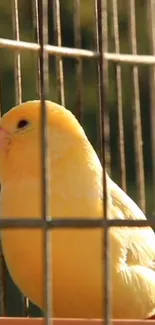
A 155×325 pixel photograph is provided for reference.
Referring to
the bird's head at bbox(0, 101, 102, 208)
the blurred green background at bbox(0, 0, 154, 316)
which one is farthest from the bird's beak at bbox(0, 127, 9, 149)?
the blurred green background at bbox(0, 0, 154, 316)

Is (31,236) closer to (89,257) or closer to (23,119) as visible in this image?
(89,257)

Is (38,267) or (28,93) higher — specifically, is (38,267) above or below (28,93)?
below

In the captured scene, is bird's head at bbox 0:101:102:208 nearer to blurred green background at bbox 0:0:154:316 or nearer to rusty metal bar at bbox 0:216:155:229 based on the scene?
rusty metal bar at bbox 0:216:155:229

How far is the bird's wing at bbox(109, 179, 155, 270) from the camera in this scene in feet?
5.32

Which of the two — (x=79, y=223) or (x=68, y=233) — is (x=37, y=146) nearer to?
(x=68, y=233)

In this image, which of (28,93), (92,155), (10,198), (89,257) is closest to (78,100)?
(92,155)

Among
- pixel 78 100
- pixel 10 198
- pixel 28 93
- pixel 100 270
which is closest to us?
pixel 100 270

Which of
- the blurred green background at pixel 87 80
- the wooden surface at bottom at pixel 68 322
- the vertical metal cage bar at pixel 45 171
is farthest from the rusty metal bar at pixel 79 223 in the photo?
the blurred green background at pixel 87 80

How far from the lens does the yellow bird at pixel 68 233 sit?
1520 millimetres

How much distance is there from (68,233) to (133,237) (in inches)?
6.2

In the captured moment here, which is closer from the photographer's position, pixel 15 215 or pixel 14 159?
pixel 15 215

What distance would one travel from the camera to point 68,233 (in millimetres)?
1523

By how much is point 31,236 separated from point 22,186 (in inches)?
3.9

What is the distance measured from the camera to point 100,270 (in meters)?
1.50
